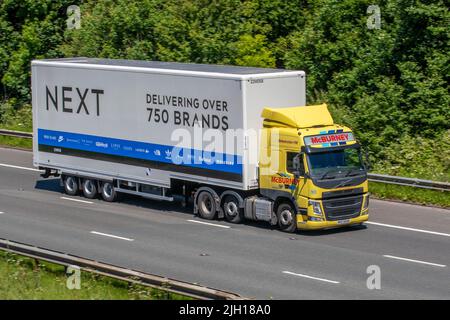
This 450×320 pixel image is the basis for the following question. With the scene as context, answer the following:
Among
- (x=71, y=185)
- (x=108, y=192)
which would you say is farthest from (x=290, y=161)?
(x=71, y=185)

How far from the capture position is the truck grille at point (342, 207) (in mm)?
23891

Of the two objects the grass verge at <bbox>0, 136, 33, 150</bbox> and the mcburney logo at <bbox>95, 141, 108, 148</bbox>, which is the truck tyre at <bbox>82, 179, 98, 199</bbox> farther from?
the grass verge at <bbox>0, 136, 33, 150</bbox>

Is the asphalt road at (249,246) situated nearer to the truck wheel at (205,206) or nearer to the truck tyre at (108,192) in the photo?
the truck tyre at (108,192)

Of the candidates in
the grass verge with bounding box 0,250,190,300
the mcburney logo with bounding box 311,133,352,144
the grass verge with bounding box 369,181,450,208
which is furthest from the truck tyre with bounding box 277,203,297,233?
the grass verge with bounding box 0,250,190,300

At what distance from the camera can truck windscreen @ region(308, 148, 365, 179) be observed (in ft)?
78.4

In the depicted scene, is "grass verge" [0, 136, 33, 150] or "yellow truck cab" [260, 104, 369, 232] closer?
"yellow truck cab" [260, 104, 369, 232]

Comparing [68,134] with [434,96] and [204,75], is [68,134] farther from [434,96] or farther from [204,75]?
[434,96]

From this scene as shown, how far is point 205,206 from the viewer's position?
26.2m

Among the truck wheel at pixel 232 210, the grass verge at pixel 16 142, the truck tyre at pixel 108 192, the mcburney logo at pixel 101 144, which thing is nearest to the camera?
the truck wheel at pixel 232 210

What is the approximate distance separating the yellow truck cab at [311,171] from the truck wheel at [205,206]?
1.80 metres

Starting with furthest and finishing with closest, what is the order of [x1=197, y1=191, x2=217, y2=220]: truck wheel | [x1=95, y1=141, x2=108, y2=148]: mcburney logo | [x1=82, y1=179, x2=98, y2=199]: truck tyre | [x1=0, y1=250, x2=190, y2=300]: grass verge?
[x1=82, y1=179, x2=98, y2=199]: truck tyre, [x1=95, y1=141, x2=108, y2=148]: mcburney logo, [x1=197, y1=191, x2=217, y2=220]: truck wheel, [x1=0, y1=250, x2=190, y2=300]: grass verge

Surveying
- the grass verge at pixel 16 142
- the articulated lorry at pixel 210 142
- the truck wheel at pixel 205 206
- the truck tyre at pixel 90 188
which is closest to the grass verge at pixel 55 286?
the articulated lorry at pixel 210 142

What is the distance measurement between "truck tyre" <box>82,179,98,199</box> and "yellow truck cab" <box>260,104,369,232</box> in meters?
6.39
